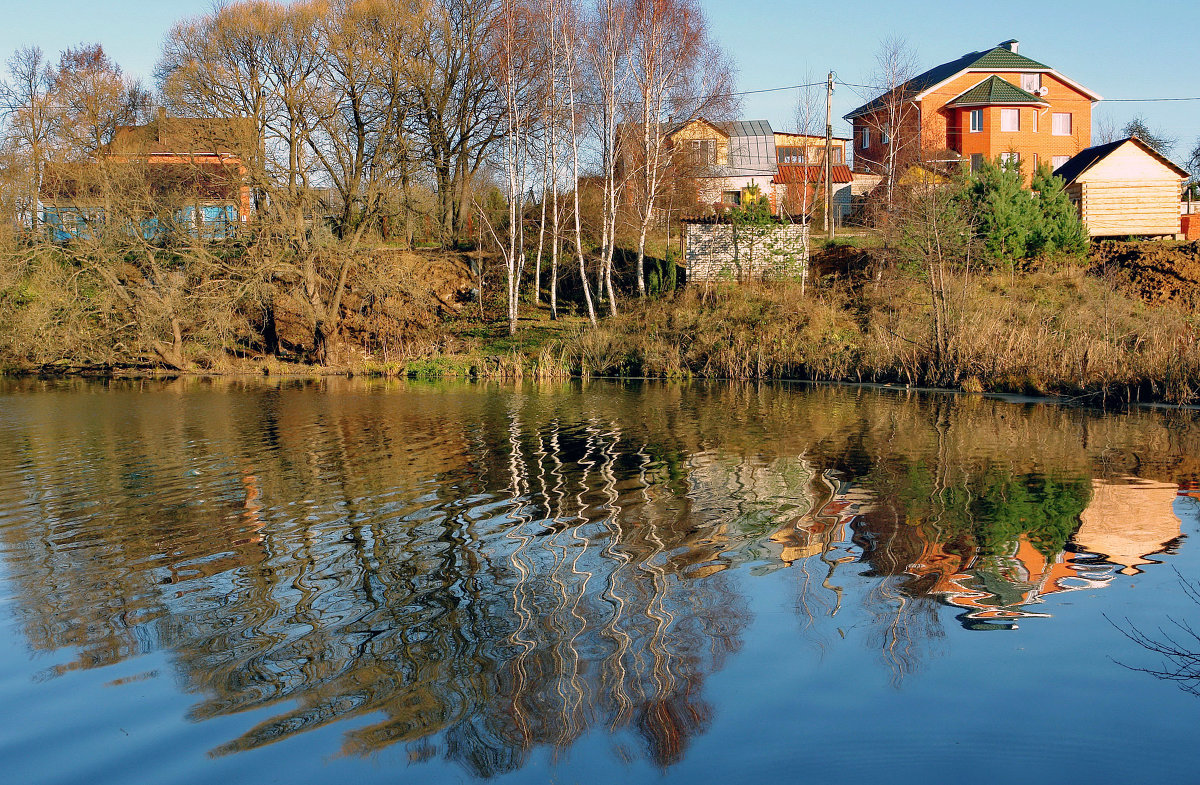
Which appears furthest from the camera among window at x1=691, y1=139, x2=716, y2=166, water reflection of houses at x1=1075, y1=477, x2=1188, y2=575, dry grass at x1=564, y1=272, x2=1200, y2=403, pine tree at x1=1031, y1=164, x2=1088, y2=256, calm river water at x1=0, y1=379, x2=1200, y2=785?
window at x1=691, y1=139, x2=716, y2=166

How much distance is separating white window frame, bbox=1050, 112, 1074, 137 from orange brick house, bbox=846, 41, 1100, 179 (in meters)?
0.06

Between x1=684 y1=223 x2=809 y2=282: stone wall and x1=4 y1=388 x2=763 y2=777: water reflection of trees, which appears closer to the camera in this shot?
x1=4 y1=388 x2=763 y2=777: water reflection of trees

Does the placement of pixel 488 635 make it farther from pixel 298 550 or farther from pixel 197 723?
pixel 298 550

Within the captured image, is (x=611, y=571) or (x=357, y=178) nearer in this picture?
(x=611, y=571)

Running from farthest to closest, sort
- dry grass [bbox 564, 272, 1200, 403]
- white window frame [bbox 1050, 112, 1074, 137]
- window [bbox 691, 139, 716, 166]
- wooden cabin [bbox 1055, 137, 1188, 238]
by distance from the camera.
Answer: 1. white window frame [bbox 1050, 112, 1074, 137]
2. wooden cabin [bbox 1055, 137, 1188, 238]
3. window [bbox 691, 139, 716, 166]
4. dry grass [bbox 564, 272, 1200, 403]

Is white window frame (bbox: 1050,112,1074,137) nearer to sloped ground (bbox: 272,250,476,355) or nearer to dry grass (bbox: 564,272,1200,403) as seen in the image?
dry grass (bbox: 564,272,1200,403)

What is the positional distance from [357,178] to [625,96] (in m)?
9.51

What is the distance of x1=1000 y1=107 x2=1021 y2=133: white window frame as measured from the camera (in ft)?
167

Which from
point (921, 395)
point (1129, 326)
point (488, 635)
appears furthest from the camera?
point (1129, 326)

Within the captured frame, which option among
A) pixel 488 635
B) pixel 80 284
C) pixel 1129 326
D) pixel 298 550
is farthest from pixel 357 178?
pixel 488 635

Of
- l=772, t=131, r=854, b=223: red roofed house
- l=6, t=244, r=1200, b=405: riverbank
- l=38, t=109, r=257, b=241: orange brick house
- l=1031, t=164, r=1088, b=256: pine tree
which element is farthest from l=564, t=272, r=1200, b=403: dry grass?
l=38, t=109, r=257, b=241: orange brick house

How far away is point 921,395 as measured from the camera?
72.4ft

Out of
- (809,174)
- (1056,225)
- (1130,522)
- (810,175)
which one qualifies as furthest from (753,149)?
(1130,522)

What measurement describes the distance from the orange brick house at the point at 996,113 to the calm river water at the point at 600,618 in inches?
1614
